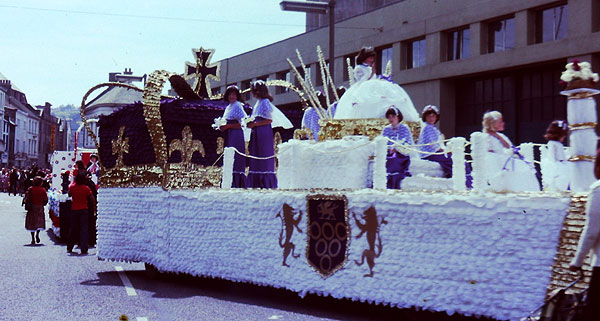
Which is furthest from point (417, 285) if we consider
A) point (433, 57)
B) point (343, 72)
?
point (343, 72)

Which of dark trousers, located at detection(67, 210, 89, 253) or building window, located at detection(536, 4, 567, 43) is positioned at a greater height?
building window, located at detection(536, 4, 567, 43)

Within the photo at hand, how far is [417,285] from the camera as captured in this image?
610 cm

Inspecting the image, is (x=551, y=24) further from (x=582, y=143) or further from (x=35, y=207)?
(x=582, y=143)

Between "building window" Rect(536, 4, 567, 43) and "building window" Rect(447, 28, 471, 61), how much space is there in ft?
10.6

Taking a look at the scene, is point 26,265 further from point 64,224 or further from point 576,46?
point 576,46

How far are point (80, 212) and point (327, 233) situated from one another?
7.72 m

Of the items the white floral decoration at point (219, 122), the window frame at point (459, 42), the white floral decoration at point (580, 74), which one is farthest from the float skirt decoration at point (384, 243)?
the window frame at point (459, 42)

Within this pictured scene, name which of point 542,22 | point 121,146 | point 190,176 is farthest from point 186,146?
point 542,22

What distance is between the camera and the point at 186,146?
32.4 feet

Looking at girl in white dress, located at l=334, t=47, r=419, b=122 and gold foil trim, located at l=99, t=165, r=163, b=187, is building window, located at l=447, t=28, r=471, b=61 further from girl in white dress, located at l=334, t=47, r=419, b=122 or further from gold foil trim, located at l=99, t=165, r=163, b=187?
gold foil trim, located at l=99, t=165, r=163, b=187

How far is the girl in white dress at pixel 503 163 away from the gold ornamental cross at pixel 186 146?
188 inches

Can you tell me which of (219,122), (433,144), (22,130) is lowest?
(433,144)

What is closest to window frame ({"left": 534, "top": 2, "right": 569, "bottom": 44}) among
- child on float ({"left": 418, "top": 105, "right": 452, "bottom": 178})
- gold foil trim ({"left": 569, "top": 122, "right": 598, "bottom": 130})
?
child on float ({"left": 418, "top": 105, "right": 452, "bottom": 178})

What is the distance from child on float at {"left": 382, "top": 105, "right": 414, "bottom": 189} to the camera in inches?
292
